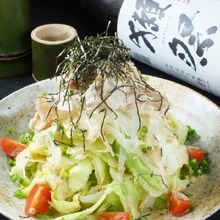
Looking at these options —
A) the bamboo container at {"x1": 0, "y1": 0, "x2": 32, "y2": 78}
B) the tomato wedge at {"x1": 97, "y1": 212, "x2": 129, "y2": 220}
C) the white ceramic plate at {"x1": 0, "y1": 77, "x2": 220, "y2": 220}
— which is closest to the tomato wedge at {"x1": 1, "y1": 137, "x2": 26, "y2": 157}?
the white ceramic plate at {"x1": 0, "y1": 77, "x2": 220, "y2": 220}

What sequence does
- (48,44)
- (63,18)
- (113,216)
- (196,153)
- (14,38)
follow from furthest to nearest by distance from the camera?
(63,18) → (14,38) → (48,44) → (196,153) → (113,216)

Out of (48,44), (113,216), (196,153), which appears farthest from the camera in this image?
(48,44)

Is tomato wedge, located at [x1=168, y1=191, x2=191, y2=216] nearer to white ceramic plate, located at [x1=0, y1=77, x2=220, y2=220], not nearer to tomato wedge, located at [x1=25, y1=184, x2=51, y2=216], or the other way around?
white ceramic plate, located at [x1=0, y1=77, x2=220, y2=220]

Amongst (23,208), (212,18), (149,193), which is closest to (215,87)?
(212,18)

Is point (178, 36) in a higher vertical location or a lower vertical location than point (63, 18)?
higher

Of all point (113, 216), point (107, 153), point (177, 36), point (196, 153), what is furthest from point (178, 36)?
point (113, 216)

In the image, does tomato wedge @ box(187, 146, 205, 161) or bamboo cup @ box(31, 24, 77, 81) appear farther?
bamboo cup @ box(31, 24, 77, 81)

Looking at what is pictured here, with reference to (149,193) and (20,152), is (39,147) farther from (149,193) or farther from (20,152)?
(149,193)

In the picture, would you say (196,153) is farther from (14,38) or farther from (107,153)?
(14,38)
